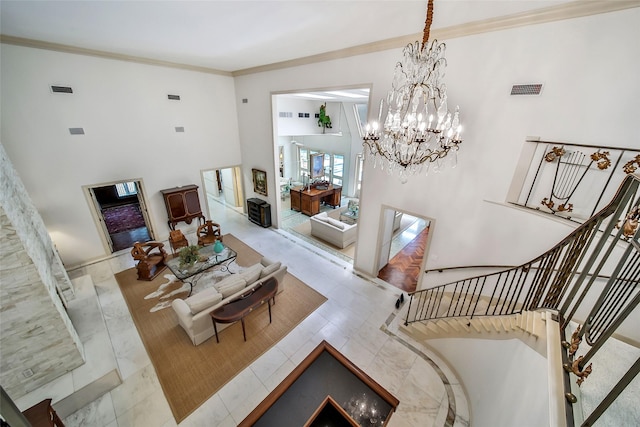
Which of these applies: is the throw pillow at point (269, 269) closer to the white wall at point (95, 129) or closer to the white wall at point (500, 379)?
the white wall at point (500, 379)

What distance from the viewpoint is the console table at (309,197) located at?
33.7ft

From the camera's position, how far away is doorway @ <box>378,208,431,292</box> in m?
6.07

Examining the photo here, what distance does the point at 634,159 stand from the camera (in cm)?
282

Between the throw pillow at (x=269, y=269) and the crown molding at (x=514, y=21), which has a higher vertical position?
the crown molding at (x=514, y=21)

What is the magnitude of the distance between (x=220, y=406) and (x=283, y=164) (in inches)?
452

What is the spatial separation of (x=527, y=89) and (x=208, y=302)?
19.5 feet

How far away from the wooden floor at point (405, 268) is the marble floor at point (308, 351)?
0.38 metres

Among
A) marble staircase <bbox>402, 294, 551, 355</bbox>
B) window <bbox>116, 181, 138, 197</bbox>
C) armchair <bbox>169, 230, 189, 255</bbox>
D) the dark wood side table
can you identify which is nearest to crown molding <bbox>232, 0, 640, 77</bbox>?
marble staircase <bbox>402, 294, 551, 355</bbox>

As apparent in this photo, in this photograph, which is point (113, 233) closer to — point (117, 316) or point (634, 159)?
point (117, 316)

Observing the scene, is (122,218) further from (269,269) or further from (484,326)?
(484,326)

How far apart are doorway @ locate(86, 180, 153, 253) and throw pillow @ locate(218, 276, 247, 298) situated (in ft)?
14.2

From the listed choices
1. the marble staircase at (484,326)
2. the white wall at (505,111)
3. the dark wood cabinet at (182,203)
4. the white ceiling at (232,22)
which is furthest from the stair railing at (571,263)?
the dark wood cabinet at (182,203)

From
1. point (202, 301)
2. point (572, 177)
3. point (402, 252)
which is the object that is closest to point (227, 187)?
point (202, 301)

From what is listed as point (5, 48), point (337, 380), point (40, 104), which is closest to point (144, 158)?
point (40, 104)
